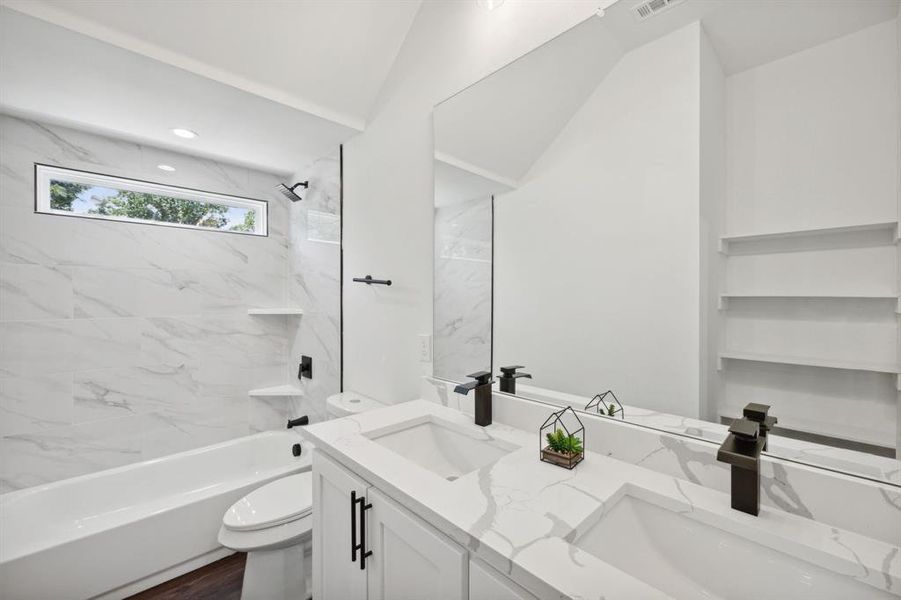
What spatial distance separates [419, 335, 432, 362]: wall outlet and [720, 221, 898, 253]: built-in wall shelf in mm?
1174

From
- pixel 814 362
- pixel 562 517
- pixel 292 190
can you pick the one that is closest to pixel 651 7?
→ pixel 814 362

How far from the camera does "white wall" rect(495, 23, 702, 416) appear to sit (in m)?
1.00

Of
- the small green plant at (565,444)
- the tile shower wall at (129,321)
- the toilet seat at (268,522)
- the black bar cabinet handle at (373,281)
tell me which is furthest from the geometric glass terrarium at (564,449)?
the tile shower wall at (129,321)

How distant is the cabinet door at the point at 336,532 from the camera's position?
107 cm

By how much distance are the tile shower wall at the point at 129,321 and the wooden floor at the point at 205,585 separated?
0.87 metres

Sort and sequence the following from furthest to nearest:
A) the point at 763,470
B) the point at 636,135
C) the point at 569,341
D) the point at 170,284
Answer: the point at 170,284, the point at 569,341, the point at 636,135, the point at 763,470

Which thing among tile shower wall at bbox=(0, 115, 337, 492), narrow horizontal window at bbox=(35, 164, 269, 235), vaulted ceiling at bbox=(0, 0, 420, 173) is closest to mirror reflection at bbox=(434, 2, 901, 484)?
vaulted ceiling at bbox=(0, 0, 420, 173)

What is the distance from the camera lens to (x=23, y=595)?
160cm

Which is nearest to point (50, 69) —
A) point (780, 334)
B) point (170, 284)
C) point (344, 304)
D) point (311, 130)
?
point (311, 130)

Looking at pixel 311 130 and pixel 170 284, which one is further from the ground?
pixel 311 130

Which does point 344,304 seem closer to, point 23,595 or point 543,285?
point 543,285

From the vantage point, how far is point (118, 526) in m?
1.79

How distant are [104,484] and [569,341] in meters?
2.72

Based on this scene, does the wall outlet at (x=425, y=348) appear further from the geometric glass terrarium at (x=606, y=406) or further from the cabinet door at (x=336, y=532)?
the geometric glass terrarium at (x=606, y=406)
